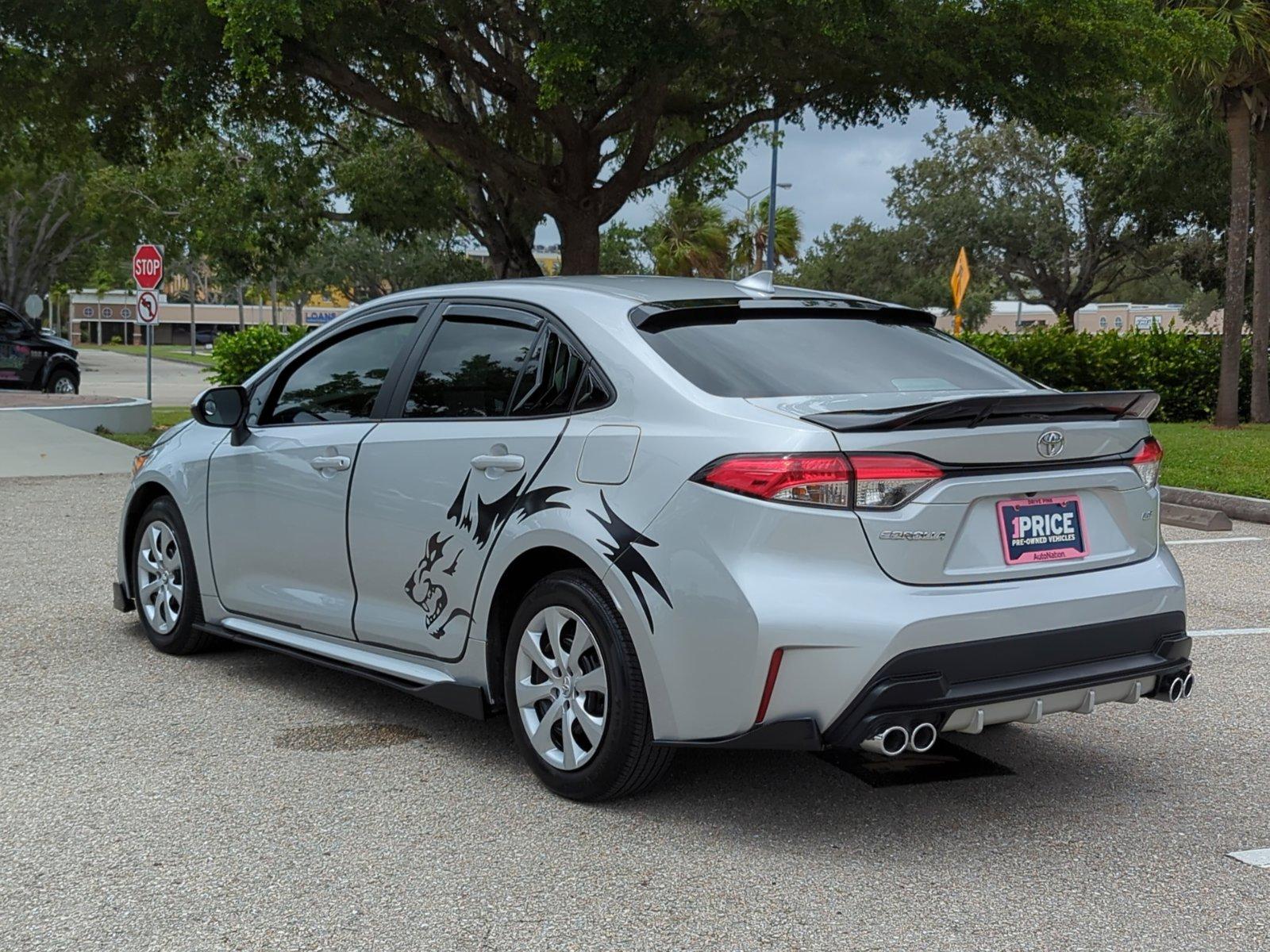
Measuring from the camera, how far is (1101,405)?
4430 mm

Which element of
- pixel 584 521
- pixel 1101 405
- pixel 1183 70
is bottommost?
pixel 584 521

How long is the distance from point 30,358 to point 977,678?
23952mm

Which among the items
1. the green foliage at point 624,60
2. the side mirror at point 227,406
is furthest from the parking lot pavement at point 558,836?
the green foliage at point 624,60

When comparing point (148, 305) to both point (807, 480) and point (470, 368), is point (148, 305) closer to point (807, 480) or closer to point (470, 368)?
point (470, 368)

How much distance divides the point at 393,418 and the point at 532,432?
32.9 inches

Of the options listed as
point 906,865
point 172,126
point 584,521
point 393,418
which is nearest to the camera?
point 906,865

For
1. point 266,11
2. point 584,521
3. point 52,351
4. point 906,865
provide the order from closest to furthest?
point 906,865 → point 584,521 → point 266,11 → point 52,351

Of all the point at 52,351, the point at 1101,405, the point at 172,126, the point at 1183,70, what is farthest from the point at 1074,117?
the point at 52,351

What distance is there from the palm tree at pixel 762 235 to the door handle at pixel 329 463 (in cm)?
5176

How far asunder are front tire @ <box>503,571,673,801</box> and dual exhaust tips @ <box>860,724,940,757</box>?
672 mm

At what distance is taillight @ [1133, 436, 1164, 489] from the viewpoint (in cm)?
455

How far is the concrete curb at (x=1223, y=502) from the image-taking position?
39.4 feet

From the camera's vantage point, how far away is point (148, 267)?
22141 millimetres

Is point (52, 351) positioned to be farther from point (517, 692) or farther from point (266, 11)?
point (517, 692)
